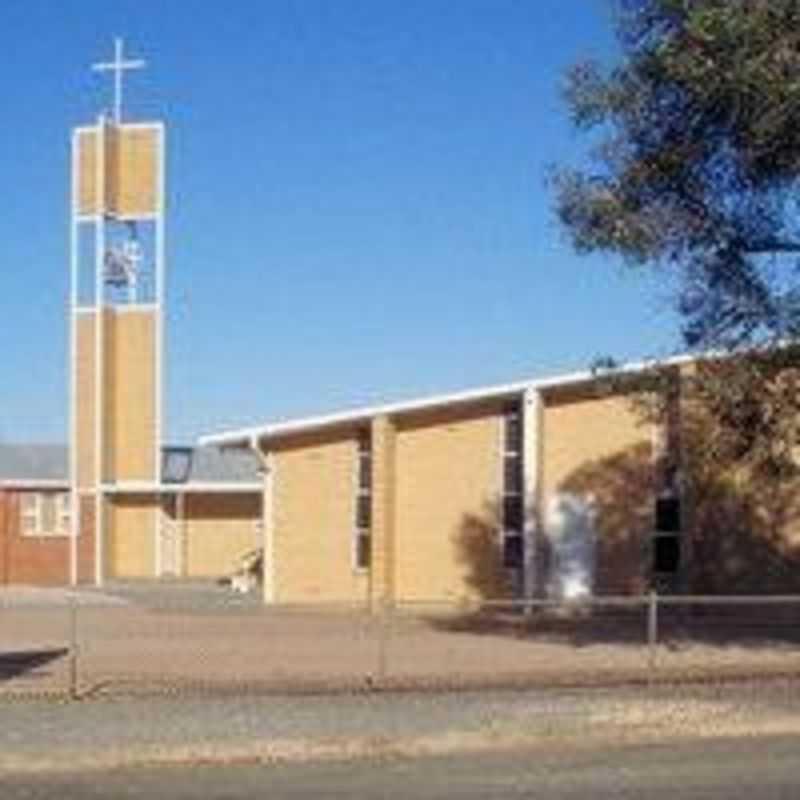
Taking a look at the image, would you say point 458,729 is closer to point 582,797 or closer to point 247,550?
point 582,797

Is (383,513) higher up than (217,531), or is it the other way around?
(383,513)

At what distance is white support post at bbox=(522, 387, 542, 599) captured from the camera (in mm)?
43312

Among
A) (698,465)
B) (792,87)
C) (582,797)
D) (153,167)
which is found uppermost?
(153,167)

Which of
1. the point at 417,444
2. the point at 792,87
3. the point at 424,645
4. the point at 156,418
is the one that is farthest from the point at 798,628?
the point at 156,418

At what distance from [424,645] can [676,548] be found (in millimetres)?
9831

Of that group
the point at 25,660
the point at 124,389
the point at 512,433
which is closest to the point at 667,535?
the point at 512,433

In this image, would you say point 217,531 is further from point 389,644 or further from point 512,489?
point 389,644

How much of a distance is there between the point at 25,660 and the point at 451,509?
1516 cm

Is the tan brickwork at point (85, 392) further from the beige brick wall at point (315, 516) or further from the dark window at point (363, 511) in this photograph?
the dark window at point (363, 511)

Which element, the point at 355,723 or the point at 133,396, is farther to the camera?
the point at 133,396

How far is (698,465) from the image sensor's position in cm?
4038

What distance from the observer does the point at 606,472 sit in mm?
43625

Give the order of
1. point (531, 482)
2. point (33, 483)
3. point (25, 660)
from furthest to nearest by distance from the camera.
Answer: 1. point (33, 483)
2. point (531, 482)
3. point (25, 660)

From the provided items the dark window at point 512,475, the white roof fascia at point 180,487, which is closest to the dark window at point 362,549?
the dark window at point 512,475
